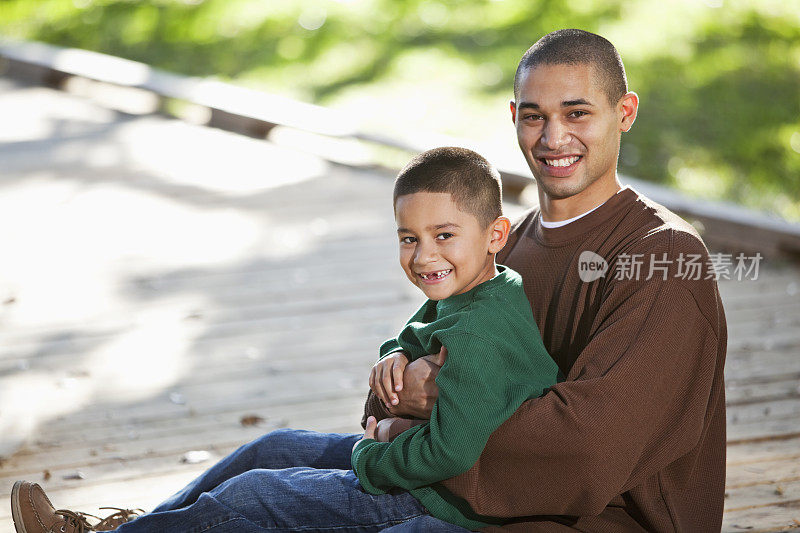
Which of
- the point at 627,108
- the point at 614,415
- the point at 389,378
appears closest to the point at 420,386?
the point at 389,378

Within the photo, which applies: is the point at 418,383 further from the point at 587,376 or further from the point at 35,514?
the point at 35,514

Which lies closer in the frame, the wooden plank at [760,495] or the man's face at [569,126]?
the man's face at [569,126]

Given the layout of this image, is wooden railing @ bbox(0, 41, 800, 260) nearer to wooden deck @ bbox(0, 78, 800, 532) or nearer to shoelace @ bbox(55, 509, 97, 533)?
wooden deck @ bbox(0, 78, 800, 532)

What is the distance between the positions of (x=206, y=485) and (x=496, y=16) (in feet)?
25.6

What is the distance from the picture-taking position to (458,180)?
2277 millimetres

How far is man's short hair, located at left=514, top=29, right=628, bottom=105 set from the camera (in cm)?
237

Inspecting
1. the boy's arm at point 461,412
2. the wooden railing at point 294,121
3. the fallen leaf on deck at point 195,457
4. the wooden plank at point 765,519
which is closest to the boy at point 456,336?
the boy's arm at point 461,412

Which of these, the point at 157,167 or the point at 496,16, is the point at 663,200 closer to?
the point at 157,167

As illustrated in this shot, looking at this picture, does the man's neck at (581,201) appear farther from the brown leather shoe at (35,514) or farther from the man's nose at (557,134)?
the brown leather shoe at (35,514)

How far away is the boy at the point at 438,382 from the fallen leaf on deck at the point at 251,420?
122cm

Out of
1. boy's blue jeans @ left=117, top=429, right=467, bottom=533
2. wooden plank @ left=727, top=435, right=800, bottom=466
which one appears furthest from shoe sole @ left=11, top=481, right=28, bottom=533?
wooden plank @ left=727, top=435, right=800, bottom=466

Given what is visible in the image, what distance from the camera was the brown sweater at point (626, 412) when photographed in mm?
2062

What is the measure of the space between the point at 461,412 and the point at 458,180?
0.54 m

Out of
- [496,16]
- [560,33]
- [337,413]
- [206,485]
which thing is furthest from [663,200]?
[496,16]
